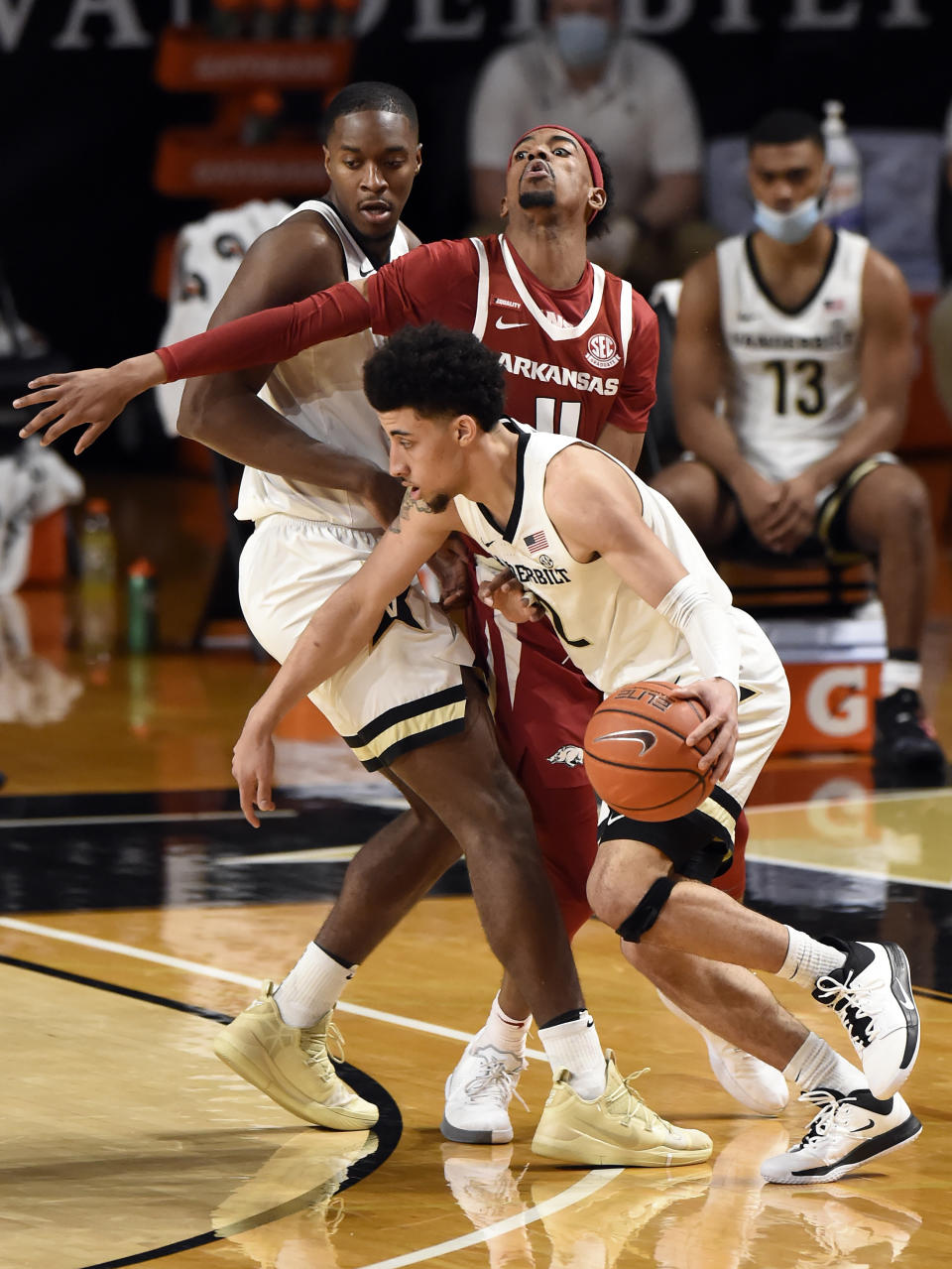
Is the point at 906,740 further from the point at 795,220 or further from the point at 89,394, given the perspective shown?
the point at 89,394

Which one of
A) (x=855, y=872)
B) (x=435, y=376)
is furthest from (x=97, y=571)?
(x=435, y=376)

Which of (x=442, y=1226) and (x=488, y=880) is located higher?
(x=488, y=880)

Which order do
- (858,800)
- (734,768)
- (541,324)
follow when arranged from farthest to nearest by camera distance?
(858,800) < (541,324) < (734,768)

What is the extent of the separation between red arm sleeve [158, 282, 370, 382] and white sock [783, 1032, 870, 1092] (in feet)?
4.71

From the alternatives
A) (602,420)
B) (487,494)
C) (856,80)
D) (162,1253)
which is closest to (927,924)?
(602,420)

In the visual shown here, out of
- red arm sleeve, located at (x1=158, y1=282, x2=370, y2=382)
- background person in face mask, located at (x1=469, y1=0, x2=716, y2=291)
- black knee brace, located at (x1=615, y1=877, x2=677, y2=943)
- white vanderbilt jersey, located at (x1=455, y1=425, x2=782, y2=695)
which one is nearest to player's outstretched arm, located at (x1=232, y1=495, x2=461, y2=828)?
white vanderbilt jersey, located at (x1=455, y1=425, x2=782, y2=695)

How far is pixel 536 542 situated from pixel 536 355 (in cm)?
59

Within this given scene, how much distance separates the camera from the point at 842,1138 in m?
3.62

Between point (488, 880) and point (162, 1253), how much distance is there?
0.85 meters

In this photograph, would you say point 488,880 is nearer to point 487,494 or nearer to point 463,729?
point 463,729

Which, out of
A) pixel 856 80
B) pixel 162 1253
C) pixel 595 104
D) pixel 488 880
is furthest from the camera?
pixel 856 80

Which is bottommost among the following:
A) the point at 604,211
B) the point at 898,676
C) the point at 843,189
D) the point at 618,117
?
the point at 898,676

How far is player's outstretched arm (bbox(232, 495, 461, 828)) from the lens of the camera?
3.85 meters

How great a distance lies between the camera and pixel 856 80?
13977 mm
